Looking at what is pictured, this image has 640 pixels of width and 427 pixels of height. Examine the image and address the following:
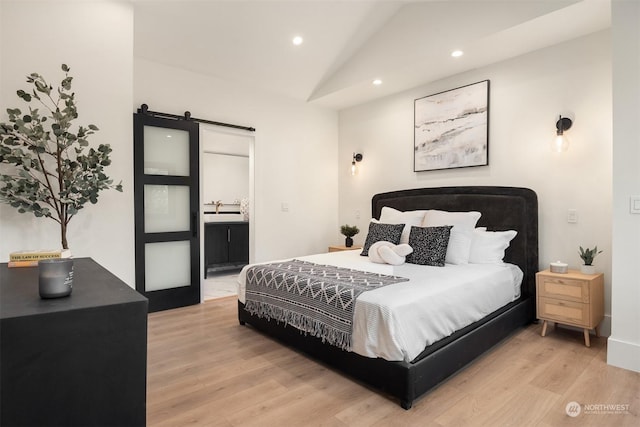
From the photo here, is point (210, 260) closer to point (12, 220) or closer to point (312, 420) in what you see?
point (12, 220)

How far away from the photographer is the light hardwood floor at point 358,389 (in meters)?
1.91

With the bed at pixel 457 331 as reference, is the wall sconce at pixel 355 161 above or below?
above

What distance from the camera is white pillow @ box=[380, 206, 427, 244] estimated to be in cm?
373

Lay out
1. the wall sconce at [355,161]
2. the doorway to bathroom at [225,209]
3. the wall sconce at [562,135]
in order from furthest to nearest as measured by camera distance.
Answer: the wall sconce at [355,161] < the doorway to bathroom at [225,209] < the wall sconce at [562,135]

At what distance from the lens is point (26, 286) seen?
115 centimetres

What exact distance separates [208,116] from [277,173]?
1.20 metres

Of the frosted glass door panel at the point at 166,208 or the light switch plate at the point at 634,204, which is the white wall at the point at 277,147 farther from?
the light switch plate at the point at 634,204

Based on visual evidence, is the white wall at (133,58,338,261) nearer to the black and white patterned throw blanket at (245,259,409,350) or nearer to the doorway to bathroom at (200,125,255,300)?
the doorway to bathroom at (200,125,255,300)

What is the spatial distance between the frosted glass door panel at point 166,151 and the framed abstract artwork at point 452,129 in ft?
9.45

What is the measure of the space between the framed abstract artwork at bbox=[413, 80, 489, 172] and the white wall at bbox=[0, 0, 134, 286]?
3281 mm

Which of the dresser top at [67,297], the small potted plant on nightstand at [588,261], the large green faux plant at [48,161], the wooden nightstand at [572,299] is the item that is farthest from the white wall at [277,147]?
the small potted plant on nightstand at [588,261]

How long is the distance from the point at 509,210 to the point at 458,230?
64 centimetres

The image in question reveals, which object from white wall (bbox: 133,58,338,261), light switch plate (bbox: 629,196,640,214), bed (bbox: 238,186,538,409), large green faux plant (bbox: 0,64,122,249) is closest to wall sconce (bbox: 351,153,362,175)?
white wall (bbox: 133,58,338,261)

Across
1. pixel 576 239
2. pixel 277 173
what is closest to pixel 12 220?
pixel 277 173
